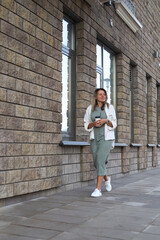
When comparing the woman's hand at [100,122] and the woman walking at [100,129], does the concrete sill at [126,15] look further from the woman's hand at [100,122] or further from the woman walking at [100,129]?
the woman's hand at [100,122]

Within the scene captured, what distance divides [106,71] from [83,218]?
237 inches

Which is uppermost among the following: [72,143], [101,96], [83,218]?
[101,96]

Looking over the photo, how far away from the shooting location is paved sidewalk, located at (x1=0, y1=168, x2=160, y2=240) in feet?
11.3

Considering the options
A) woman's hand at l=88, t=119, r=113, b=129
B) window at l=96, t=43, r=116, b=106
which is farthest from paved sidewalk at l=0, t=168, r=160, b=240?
window at l=96, t=43, r=116, b=106

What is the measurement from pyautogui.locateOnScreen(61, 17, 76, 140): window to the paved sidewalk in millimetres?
1780

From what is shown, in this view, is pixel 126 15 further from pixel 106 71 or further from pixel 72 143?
pixel 72 143

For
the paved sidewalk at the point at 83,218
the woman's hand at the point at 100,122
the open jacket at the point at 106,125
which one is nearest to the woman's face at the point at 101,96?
the open jacket at the point at 106,125

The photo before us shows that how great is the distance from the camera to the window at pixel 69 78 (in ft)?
23.9

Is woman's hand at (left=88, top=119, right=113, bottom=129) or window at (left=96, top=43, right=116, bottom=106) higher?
window at (left=96, top=43, right=116, bottom=106)

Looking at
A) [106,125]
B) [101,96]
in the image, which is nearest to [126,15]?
[101,96]

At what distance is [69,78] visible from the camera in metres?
7.49

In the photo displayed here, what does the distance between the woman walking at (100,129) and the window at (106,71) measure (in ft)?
9.51

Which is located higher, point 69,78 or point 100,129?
point 69,78

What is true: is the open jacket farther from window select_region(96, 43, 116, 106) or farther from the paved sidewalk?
window select_region(96, 43, 116, 106)
